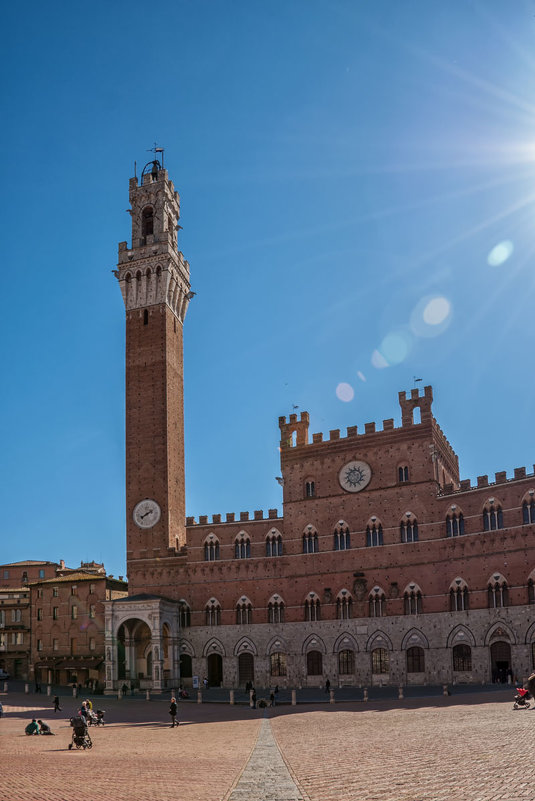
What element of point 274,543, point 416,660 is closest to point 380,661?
point 416,660

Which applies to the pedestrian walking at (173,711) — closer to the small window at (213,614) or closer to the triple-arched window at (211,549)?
the small window at (213,614)

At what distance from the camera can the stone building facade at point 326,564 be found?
4994 centimetres

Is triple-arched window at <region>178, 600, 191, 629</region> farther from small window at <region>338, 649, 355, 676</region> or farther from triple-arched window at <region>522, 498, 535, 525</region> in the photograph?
triple-arched window at <region>522, 498, 535, 525</region>

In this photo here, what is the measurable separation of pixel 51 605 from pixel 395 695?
112 feet

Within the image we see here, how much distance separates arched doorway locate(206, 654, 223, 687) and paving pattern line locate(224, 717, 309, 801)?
33310 millimetres

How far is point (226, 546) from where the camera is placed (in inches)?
2372

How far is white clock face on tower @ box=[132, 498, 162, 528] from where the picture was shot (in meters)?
62.1

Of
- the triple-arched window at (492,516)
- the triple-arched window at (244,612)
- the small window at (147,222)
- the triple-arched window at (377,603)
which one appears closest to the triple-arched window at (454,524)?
the triple-arched window at (492,516)

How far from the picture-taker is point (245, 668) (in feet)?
190

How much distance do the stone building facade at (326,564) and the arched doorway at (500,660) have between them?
0.28 feet

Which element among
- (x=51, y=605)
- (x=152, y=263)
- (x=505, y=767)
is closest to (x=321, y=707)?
(x=505, y=767)

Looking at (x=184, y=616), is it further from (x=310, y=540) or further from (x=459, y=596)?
(x=459, y=596)

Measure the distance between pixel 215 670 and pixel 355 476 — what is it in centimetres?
1767

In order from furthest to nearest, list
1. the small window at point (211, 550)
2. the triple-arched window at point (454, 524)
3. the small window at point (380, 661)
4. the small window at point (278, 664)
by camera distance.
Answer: the small window at point (211, 550) < the small window at point (278, 664) < the small window at point (380, 661) < the triple-arched window at point (454, 524)
